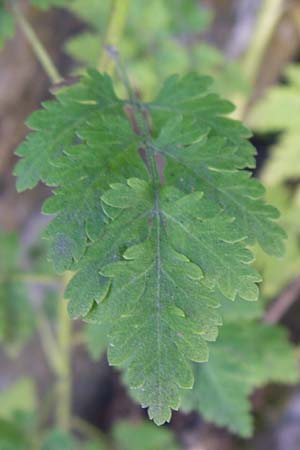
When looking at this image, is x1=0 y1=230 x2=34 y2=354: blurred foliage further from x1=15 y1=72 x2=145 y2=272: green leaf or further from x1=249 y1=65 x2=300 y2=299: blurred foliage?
x1=15 y1=72 x2=145 y2=272: green leaf

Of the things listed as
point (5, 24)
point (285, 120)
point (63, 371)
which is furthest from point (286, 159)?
point (5, 24)

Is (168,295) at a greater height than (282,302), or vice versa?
(168,295)

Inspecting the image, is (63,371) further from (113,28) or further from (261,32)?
(261,32)

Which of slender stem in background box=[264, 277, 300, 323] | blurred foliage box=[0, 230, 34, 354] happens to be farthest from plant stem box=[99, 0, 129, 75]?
slender stem in background box=[264, 277, 300, 323]

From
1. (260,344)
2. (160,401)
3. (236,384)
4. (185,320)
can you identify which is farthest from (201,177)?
(260,344)

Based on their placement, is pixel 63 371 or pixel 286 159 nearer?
pixel 63 371

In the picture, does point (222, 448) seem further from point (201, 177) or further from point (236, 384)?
point (201, 177)

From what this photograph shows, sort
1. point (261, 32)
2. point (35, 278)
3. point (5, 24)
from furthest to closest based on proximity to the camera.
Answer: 1. point (261, 32)
2. point (35, 278)
3. point (5, 24)
